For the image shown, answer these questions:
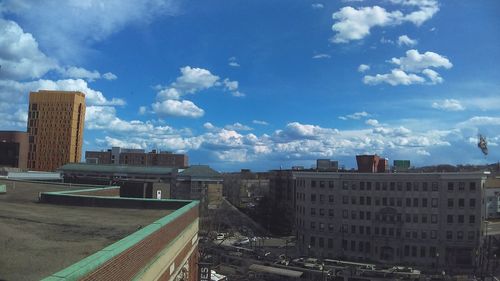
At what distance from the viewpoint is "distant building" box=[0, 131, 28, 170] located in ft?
486

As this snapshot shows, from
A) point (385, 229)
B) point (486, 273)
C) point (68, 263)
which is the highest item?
point (68, 263)

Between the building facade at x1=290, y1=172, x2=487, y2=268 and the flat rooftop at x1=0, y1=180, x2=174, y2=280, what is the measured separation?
69.7 m

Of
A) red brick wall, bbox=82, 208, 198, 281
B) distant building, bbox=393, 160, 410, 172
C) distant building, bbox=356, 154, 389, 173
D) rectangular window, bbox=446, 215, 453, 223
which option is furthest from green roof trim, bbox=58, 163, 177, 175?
red brick wall, bbox=82, 208, 198, 281

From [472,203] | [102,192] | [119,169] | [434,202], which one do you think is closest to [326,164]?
[434,202]

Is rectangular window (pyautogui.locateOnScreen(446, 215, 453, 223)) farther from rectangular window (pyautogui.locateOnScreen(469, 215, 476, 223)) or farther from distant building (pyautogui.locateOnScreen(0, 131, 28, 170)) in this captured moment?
distant building (pyautogui.locateOnScreen(0, 131, 28, 170))

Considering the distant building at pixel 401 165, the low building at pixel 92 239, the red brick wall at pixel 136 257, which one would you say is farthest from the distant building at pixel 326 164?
the red brick wall at pixel 136 257

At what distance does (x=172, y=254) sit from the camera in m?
19.4

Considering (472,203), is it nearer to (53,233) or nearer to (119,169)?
(53,233)

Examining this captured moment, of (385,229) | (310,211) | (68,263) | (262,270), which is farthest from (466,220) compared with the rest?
(68,263)

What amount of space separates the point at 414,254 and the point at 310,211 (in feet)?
70.9

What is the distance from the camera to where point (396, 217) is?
286 ft

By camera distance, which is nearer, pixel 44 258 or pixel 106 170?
pixel 44 258

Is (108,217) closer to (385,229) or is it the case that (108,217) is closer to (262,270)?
(262,270)

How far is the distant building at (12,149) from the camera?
148m
